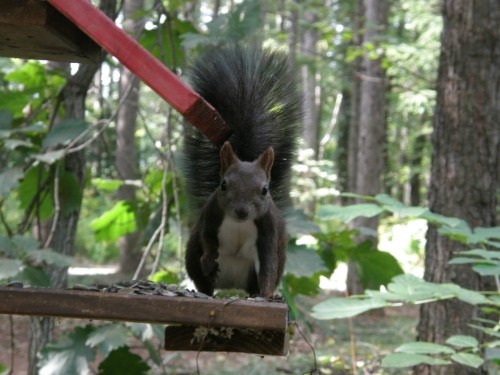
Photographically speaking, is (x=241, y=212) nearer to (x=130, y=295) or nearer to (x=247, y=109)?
(x=130, y=295)

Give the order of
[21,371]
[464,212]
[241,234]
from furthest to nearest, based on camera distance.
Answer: [21,371]
[464,212]
[241,234]

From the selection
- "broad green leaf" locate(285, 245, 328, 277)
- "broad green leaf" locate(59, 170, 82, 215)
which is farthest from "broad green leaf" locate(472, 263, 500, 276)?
"broad green leaf" locate(59, 170, 82, 215)

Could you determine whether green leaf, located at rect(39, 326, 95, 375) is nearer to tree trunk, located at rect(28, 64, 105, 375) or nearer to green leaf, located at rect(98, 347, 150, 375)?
green leaf, located at rect(98, 347, 150, 375)

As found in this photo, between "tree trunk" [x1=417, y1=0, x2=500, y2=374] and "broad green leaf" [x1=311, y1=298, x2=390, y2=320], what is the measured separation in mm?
1431

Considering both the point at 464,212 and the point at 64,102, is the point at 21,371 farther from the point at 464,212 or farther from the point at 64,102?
the point at 464,212

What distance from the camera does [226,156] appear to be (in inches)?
75.9

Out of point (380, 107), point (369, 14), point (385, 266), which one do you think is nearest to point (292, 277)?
point (385, 266)

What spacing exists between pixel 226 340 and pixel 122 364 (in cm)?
144

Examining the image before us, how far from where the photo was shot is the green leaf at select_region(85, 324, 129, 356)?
9.61ft

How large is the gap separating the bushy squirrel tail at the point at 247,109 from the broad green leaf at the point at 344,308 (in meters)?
0.38

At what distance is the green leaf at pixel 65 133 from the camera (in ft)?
10.7

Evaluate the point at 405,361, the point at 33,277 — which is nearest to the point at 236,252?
the point at 405,361

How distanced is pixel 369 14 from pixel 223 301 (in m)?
8.47

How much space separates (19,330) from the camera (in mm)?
8602
